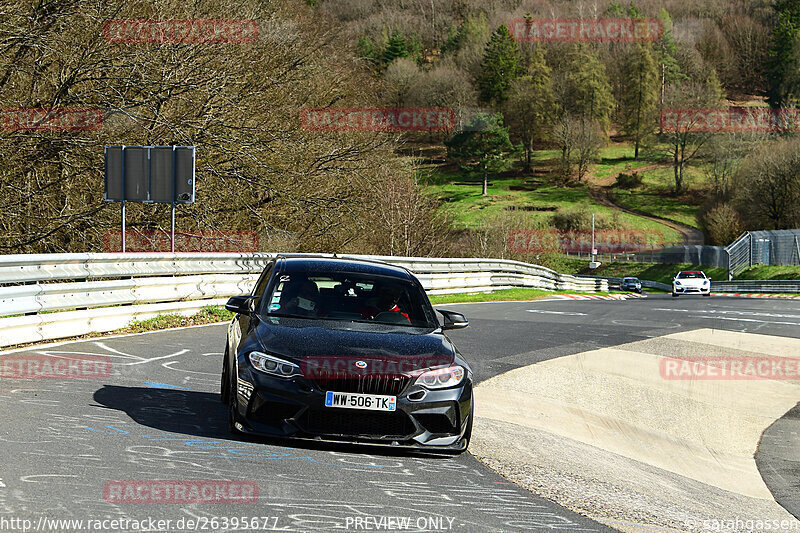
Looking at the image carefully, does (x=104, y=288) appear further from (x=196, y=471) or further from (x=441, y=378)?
(x=196, y=471)

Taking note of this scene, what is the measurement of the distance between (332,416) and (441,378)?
0.85 m

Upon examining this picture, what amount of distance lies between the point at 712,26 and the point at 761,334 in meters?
173

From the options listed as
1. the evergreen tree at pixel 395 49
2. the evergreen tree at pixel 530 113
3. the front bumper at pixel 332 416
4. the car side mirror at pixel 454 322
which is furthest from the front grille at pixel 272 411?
the evergreen tree at pixel 395 49

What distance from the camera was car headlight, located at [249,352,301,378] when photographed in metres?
6.32

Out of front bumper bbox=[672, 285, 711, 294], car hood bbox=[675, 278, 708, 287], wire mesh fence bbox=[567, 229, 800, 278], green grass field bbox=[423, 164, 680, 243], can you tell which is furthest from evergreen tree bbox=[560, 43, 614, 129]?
front bumper bbox=[672, 285, 711, 294]

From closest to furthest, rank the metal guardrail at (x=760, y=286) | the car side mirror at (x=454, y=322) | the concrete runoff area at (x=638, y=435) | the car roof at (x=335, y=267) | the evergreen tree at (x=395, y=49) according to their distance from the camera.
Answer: the concrete runoff area at (x=638, y=435), the car side mirror at (x=454, y=322), the car roof at (x=335, y=267), the metal guardrail at (x=760, y=286), the evergreen tree at (x=395, y=49)

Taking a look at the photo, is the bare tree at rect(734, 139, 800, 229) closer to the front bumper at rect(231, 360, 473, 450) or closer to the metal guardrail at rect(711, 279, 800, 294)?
the metal guardrail at rect(711, 279, 800, 294)

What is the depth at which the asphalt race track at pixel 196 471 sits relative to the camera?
463 centimetres

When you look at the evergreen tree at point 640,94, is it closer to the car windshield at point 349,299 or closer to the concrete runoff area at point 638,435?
the concrete runoff area at point 638,435

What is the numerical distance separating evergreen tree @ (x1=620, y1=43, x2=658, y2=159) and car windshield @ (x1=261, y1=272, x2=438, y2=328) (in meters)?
132

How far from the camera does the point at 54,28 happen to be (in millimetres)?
19594

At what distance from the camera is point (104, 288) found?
13141mm

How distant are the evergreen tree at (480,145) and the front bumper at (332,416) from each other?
374 ft

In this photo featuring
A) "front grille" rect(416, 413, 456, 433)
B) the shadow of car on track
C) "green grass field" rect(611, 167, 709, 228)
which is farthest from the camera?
"green grass field" rect(611, 167, 709, 228)
